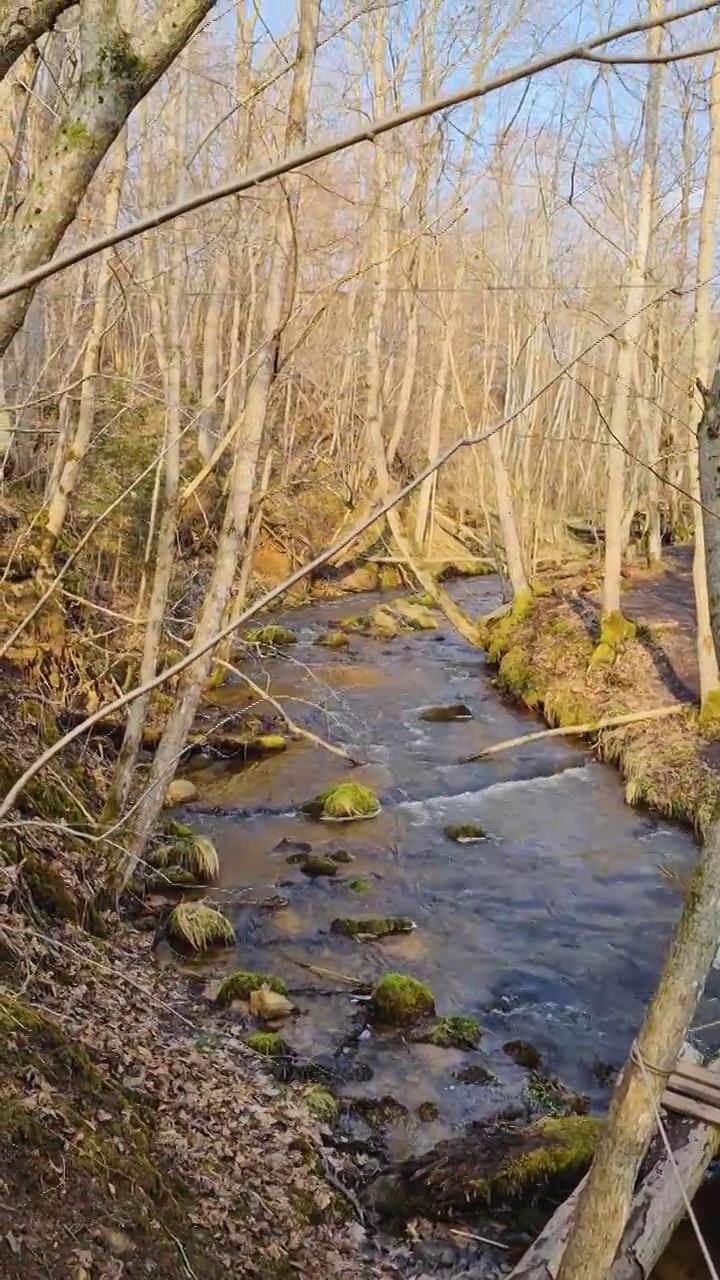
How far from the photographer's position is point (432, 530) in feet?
77.6

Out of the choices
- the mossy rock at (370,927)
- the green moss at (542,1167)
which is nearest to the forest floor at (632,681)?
the mossy rock at (370,927)

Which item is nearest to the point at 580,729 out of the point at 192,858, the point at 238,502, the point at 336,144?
the point at 192,858

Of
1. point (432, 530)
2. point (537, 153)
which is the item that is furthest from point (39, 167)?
point (432, 530)

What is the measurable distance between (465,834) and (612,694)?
3.75 metres

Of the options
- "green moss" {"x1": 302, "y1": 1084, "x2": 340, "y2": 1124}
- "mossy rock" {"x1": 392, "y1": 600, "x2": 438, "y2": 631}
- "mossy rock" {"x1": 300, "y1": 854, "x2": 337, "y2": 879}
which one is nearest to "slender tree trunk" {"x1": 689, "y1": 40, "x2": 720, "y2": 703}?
"mossy rock" {"x1": 300, "y1": 854, "x2": 337, "y2": 879}

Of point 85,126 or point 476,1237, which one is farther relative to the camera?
point 476,1237

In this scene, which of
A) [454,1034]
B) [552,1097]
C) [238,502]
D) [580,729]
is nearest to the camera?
[552,1097]

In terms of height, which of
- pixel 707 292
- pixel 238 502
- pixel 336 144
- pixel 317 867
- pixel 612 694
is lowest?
pixel 317 867

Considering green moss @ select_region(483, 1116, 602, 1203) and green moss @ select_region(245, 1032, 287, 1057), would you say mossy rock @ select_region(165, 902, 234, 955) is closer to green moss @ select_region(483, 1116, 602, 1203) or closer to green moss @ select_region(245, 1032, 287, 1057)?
green moss @ select_region(245, 1032, 287, 1057)

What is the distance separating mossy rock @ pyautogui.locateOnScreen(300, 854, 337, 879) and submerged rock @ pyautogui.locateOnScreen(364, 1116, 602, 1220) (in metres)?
3.48

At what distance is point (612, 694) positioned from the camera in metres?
12.1

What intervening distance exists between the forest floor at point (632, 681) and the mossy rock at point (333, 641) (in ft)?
8.25

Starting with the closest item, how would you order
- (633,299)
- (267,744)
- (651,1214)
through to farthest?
(651,1214) → (267,744) → (633,299)

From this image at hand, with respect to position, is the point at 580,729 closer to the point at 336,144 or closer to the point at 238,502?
the point at 238,502
